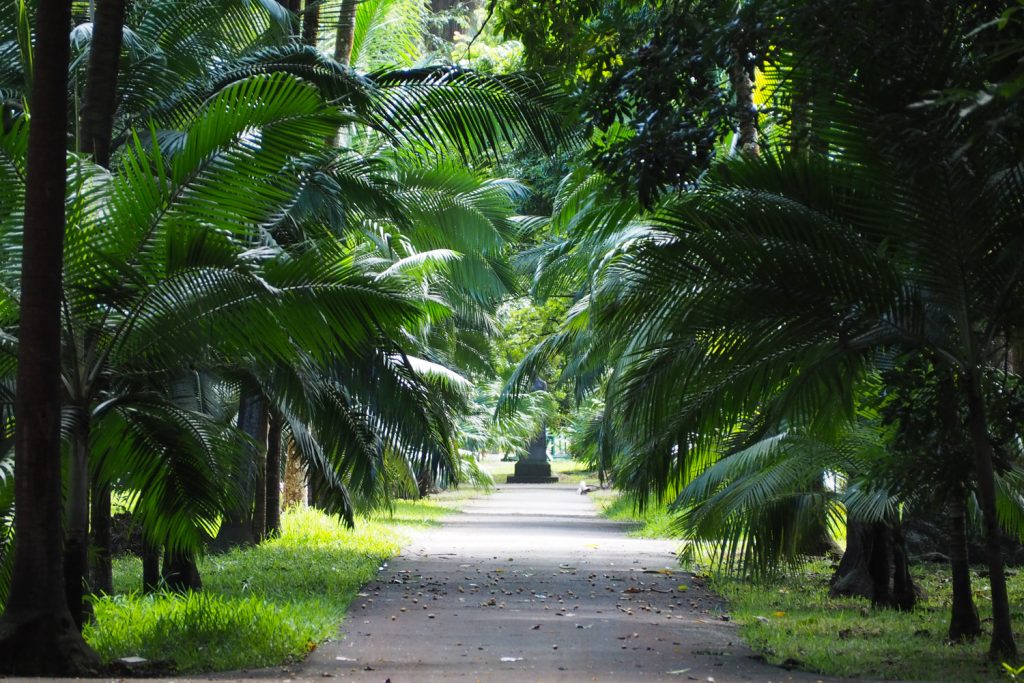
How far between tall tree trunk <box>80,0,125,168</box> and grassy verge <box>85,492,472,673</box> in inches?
141

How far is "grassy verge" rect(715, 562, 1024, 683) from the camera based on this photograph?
8.34 meters

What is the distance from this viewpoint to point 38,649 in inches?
288

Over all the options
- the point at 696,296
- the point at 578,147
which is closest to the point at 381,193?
the point at 578,147

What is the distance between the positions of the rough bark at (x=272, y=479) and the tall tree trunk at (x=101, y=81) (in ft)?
24.8

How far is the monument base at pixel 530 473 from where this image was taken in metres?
48.9

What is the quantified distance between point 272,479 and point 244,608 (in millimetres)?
8116

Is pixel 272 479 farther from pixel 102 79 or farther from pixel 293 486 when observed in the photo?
pixel 102 79

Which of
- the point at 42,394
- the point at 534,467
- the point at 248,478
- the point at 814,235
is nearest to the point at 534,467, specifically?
the point at 534,467

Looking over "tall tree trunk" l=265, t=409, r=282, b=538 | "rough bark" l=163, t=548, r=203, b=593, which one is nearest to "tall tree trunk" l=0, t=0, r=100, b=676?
"rough bark" l=163, t=548, r=203, b=593

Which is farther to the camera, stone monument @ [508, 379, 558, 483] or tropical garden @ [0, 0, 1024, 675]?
stone monument @ [508, 379, 558, 483]

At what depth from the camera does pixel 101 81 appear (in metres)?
9.20

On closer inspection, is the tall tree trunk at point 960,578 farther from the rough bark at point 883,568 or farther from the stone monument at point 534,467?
the stone monument at point 534,467

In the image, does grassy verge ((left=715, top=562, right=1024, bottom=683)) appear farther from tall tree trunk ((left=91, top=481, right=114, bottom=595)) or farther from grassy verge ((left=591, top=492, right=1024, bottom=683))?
tall tree trunk ((left=91, top=481, right=114, bottom=595))

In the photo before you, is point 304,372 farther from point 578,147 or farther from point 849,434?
point 849,434
